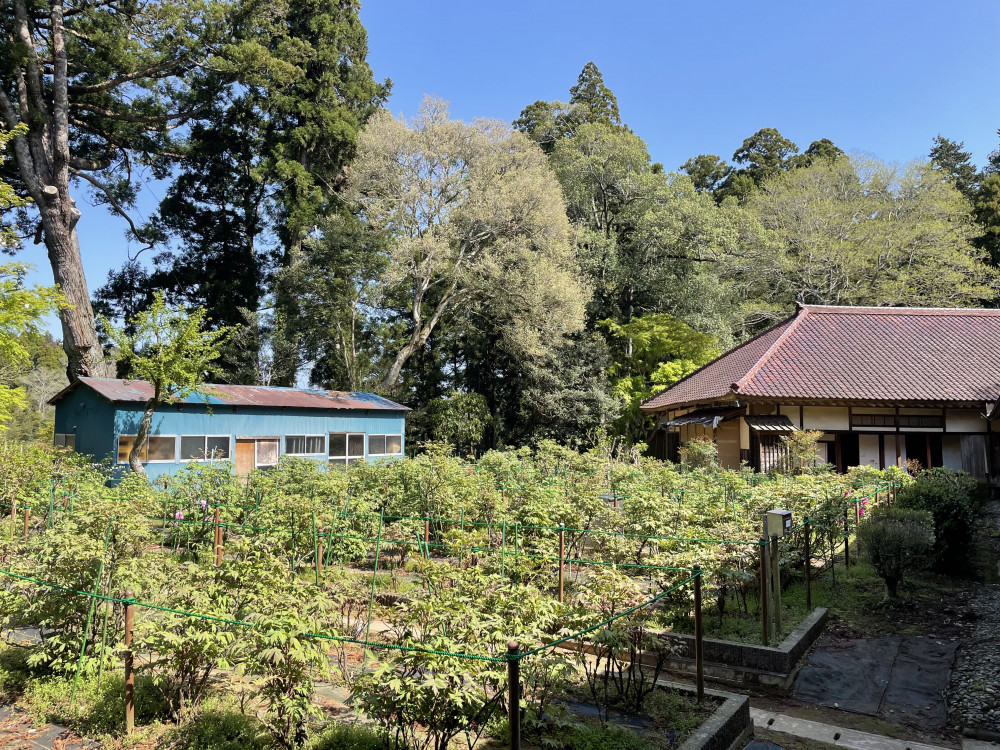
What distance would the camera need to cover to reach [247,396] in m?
19.5

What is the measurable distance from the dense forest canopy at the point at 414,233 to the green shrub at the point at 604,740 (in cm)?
2290

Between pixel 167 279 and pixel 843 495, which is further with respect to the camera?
pixel 167 279

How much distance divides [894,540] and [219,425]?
17.0 meters

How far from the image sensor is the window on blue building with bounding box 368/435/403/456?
23078mm

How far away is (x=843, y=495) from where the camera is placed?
9609 millimetres

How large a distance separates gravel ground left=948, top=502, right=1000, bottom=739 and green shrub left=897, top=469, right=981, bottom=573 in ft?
4.53

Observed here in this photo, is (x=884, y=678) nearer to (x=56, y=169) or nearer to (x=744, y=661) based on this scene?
(x=744, y=661)

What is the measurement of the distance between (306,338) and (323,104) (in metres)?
11.6

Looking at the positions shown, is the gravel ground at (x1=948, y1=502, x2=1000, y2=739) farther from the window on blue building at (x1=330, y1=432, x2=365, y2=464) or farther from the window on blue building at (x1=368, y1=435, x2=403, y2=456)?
the window on blue building at (x1=368, y1=435, x2=403, y2=456)

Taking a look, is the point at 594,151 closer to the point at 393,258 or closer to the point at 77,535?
the point at 393,258

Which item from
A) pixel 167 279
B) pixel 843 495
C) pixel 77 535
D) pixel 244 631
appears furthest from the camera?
pixel 167 279

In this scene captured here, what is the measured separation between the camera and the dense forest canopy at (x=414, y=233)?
79.8 feet

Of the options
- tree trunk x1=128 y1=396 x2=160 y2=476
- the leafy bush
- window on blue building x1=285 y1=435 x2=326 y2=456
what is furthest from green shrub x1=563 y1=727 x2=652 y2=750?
window on blue building x1=285 y1=435 x2=326 y2=456

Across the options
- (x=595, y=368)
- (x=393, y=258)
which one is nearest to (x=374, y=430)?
(x=393, y=258)
